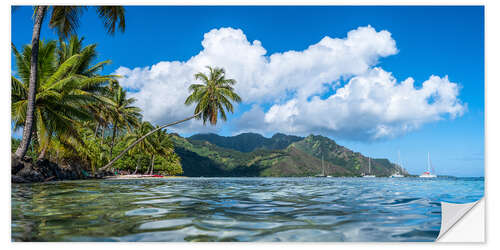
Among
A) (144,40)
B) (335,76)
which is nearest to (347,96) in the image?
(335,76)

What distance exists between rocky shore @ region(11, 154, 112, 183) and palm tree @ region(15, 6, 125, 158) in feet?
2.05

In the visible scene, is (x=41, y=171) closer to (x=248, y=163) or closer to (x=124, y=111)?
(x=124, y=111)

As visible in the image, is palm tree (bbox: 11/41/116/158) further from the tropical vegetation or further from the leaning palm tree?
the leaning palm tree

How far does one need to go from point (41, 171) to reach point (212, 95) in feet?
45.8

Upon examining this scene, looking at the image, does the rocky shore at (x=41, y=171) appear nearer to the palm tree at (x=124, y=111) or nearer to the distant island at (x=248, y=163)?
the palm tree at (x=124, y=111)

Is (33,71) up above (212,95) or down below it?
below

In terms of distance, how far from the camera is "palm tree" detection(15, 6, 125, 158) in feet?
26.8

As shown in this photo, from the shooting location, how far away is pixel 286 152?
5054 inches

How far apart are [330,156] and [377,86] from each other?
175502 millimetres

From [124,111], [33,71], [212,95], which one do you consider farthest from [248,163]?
[33,71]

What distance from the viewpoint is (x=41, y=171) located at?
38.3ft

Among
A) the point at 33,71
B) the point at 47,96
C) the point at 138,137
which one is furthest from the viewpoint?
the point at 138,137
